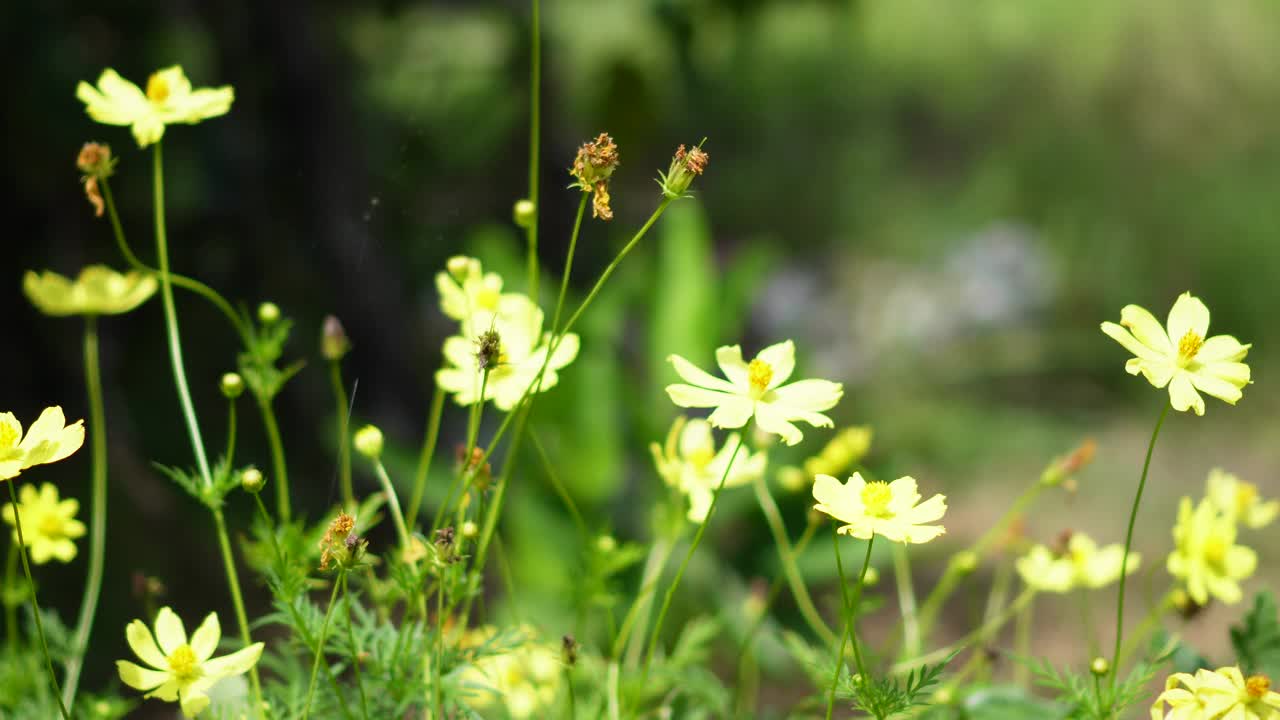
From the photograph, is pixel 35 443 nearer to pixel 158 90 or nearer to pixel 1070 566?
pixel 158 90

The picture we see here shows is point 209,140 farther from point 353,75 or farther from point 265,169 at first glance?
point 353,75

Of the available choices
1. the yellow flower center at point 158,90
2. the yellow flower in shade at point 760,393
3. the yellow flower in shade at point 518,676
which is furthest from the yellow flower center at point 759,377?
the yellow flower center at point 158,90

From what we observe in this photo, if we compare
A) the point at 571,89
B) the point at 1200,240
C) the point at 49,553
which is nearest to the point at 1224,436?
the point at 1200,240

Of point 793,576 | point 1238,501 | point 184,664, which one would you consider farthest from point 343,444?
point 1238,501

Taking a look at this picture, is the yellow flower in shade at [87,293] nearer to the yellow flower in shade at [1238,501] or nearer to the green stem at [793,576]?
the green stem at [793,576]

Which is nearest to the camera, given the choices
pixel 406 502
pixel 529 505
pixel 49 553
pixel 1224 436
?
pixel 49 553

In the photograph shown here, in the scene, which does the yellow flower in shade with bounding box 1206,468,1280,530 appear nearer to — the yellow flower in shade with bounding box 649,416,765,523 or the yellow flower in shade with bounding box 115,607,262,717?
the yellow flower in shade with bounding box 649,416,765,523
